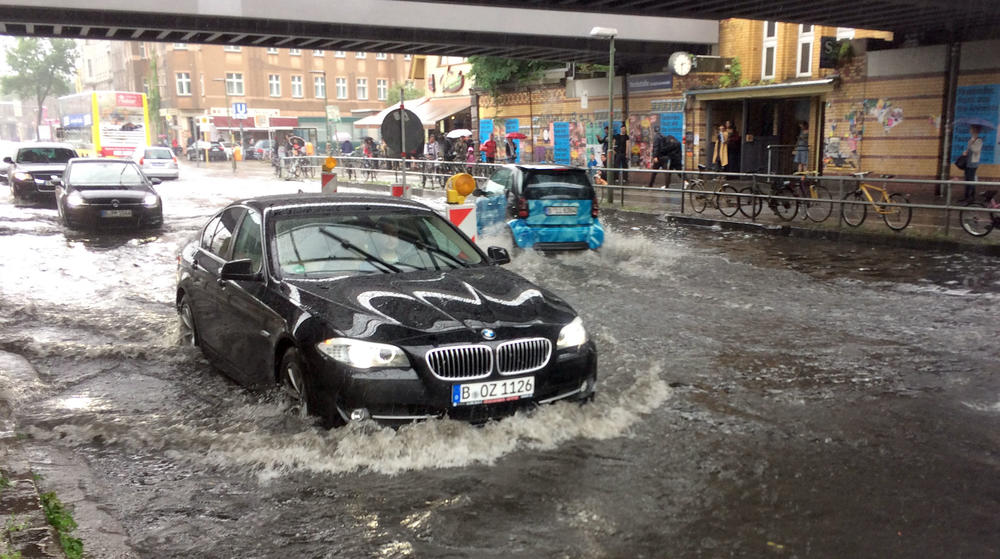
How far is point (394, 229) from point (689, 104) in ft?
76.4

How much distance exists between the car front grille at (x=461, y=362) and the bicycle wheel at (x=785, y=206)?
13077mm

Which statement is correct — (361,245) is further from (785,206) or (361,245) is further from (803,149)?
(803,149)

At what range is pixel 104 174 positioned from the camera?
17875 mm

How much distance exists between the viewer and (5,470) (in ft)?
14.8

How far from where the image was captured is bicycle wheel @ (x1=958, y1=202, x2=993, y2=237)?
44.5 feet

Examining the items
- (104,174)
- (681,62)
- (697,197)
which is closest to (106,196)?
(104,174)

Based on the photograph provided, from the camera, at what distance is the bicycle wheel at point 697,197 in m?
18.4

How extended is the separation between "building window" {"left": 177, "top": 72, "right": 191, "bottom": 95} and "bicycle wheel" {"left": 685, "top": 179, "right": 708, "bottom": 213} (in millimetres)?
65368

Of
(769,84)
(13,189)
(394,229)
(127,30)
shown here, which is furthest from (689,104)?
(394,229)

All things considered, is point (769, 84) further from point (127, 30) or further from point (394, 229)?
point (394, 229)

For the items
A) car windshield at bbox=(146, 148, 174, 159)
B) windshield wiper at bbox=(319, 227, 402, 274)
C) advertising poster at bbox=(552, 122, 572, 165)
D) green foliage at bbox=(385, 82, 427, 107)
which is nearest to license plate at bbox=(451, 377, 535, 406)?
windshield wiper at bbox=(319, 227, 402, 274)

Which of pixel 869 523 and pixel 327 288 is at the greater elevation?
pixel 327 288

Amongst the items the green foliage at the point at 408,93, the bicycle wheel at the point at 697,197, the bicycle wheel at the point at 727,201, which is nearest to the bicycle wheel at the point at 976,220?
the bicycle wheel at the point at 727,201

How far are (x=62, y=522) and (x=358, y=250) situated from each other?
2.63m
